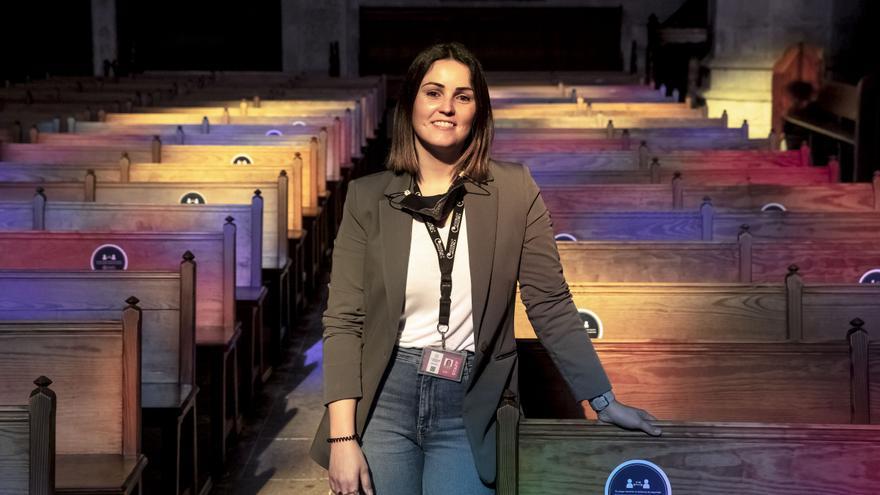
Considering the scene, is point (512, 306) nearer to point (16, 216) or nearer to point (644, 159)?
point (16, 216)

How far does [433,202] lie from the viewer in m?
2.73

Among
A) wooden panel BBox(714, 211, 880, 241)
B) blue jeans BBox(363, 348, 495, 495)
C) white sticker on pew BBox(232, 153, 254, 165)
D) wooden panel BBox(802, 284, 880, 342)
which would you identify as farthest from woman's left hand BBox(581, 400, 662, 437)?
white sticker on pew BBox(232, 153, 254, 165)

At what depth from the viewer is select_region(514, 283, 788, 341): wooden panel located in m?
4.45

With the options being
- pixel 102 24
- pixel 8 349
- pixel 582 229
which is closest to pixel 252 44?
pixel 102 24

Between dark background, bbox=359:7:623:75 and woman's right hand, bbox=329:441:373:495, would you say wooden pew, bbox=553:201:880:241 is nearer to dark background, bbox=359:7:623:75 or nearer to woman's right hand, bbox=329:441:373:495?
woman's right hand, bbox=329:441:373:495

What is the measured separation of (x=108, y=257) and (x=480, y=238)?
3144mm

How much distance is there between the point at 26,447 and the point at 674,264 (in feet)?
9.82

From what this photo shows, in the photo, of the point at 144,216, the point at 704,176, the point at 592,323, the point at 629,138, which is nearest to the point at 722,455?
the point at 592,323

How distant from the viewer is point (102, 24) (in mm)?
22219

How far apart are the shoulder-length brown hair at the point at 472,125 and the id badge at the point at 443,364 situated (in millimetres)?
383

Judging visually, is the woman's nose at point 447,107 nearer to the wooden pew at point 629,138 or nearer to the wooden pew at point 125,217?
the wooden pew at point 125,217

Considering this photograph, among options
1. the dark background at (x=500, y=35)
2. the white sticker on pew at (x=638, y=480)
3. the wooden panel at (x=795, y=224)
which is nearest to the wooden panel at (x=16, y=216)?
the wooden panel at (x=795, y=224)

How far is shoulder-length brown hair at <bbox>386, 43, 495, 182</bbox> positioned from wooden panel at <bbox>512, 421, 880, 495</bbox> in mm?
572

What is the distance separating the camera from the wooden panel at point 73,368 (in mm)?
3830
